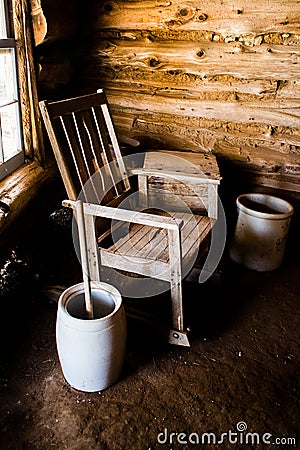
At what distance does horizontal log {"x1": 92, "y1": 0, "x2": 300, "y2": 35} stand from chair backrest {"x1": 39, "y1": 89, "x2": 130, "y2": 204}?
2.40ft

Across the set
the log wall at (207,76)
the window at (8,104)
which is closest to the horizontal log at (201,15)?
the log wall at (207,76)

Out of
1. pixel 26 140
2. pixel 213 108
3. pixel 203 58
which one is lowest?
pixel 26 140

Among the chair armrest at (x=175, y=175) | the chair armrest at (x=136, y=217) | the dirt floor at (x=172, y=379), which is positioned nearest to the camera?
the dirt floor at (x=172, y=379)

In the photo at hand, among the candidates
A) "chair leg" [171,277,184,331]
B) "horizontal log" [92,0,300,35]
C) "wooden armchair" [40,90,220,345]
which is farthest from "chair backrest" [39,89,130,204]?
"horizontal log" [92,0,300,35]

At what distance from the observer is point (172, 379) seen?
192cm

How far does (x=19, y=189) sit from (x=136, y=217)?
76 cm

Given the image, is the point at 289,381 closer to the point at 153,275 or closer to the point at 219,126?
the point at 153,275

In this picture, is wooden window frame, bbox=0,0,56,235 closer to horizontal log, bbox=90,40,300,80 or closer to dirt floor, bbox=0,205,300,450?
dirt floor, bbox=0,205,300,450

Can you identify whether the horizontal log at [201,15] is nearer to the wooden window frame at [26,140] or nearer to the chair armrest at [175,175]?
the wooden window frame at [26,140]

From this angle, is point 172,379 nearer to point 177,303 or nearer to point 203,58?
point 177,303

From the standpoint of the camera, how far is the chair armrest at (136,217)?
1.81 metres

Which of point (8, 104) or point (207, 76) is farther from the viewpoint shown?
point (207, 76)

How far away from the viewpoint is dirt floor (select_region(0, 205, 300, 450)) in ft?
5.44

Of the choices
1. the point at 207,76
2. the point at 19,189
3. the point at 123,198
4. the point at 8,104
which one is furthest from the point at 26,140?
the point at 207,76
